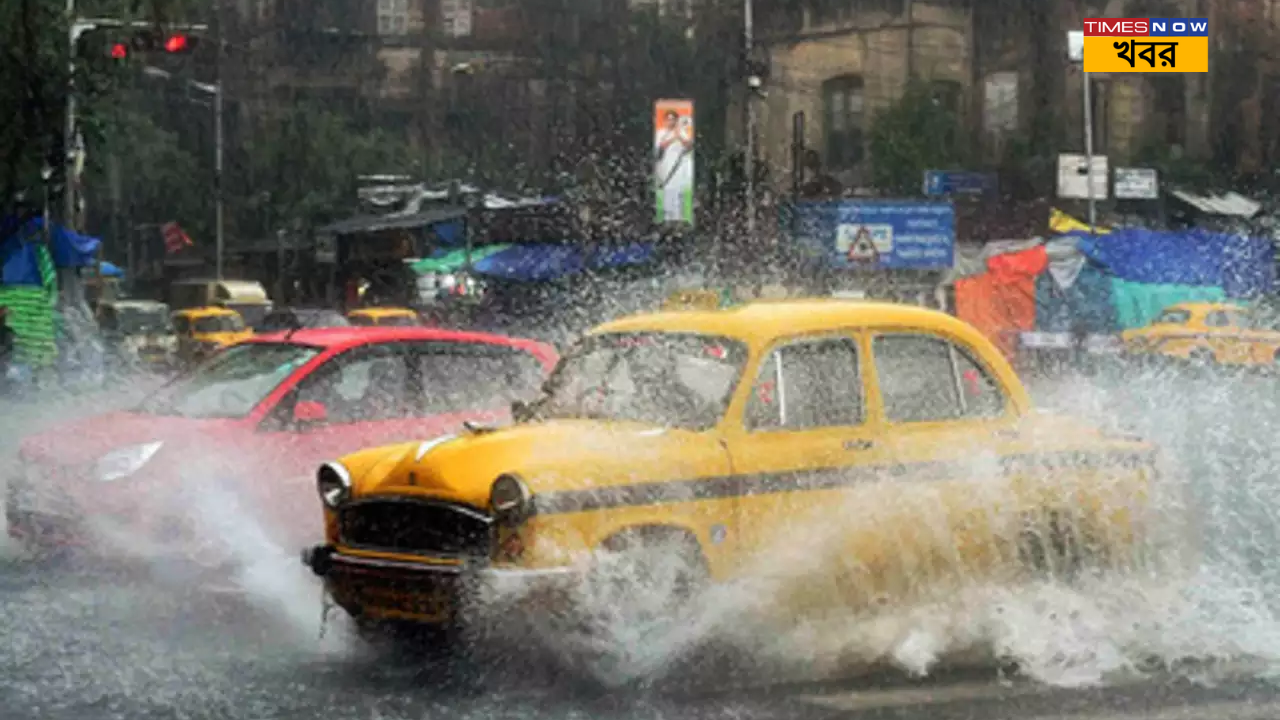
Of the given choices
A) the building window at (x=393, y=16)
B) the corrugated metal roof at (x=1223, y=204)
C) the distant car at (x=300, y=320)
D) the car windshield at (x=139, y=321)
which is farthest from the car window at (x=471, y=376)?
the building window at (x=393, y=16)

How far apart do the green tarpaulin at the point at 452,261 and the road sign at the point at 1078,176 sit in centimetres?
1354

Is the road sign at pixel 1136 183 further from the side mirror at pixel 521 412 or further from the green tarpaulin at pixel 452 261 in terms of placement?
the side mirror at pixel 521 412

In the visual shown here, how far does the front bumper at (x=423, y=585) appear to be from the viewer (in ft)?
22.6

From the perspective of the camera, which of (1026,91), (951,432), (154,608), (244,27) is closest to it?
(951,432)

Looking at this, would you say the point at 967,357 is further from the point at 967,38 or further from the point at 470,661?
the point at 967,38

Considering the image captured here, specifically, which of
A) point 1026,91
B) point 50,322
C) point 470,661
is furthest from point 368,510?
point 1026,91

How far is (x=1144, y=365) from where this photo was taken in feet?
87.6

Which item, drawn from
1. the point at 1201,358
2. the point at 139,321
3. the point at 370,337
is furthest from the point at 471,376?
the point at 139,321

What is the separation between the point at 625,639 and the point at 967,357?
220 centimetres

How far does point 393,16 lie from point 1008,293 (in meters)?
35.1

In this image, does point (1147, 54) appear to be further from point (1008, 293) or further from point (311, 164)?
point (311, 164)

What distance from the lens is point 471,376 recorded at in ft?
35.2

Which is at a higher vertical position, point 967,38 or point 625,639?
point 967,38

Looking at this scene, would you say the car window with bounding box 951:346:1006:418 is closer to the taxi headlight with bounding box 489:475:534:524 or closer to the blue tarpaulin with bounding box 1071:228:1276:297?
the taxi headlight with bounding box 489:475:534:524
